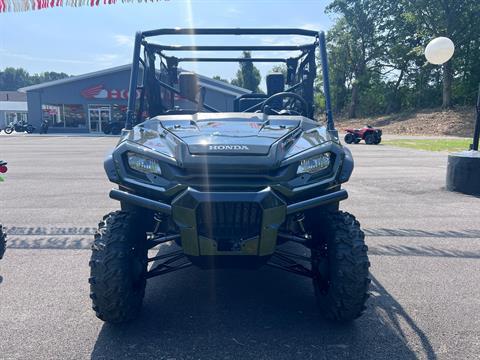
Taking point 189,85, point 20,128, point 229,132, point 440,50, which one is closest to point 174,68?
point 189,85

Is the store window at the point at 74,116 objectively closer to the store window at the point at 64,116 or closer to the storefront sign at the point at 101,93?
the store window at the point at 64,116

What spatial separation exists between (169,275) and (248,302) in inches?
35.3

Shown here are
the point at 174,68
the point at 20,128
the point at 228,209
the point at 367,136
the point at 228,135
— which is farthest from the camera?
the point at 20,128

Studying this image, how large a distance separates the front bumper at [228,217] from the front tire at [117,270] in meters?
0.24

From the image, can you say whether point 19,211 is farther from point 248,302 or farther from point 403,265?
point 403,265

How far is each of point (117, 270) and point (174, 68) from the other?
299 cm

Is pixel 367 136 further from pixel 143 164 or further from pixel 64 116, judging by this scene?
pixel 64 116

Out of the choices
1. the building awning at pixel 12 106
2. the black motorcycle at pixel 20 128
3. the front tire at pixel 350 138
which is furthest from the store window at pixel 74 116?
the front tire at pixel 350 138

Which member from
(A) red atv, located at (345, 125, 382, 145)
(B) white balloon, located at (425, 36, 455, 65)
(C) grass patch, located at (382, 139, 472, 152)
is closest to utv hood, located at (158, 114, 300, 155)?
(B) white balloon, located at (425, 36, 455, 65)

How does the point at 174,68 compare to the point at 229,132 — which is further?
the point at 174,68

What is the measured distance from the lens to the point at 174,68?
4.83 metres

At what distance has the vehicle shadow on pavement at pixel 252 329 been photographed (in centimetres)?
243

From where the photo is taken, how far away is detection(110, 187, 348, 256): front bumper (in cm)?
237

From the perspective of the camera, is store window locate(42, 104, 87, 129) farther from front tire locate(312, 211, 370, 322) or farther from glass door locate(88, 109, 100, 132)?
front tire locate(312, 211, 370, 322)
